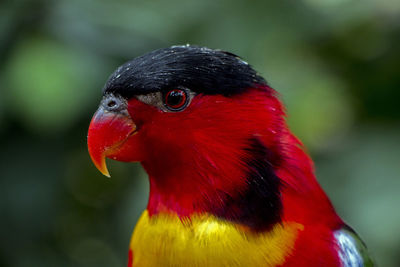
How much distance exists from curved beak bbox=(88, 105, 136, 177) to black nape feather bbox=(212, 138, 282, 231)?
31cm

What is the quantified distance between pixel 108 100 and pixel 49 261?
138 centimetres

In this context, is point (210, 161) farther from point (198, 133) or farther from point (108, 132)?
point (108, 132)

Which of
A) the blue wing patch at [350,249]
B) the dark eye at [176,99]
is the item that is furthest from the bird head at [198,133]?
the blue wing patch at [350,249]

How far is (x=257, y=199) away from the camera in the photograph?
4.63 feet

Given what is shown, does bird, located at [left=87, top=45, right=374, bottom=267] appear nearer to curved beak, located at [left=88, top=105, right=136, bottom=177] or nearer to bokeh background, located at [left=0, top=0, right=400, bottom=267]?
curved beak, located at [left=88, top=105, right=136, bottom=177]

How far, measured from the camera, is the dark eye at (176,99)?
1.39 meters

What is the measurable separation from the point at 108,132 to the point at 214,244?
1.30ft

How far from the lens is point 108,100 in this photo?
4.75 ft

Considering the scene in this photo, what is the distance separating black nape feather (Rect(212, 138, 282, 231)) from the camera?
140 centimetres

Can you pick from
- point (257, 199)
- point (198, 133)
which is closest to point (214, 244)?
point (257, 199)

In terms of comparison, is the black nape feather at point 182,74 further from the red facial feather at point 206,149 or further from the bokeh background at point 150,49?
the bokeh background at point 150,49

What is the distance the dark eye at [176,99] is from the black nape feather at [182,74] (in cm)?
2

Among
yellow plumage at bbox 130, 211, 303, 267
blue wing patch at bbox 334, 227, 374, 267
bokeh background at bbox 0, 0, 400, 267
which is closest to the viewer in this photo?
yellow plumage at bbox 130, 211, 303, 267

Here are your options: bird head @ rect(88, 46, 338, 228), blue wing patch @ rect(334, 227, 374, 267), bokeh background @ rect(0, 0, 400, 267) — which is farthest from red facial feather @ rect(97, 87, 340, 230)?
bokeh background @ rect(0, 0, 400, 267)
